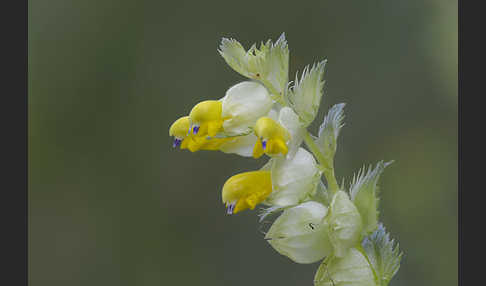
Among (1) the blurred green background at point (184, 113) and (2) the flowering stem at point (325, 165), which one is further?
(1) the blurred green background at point (184, 113)

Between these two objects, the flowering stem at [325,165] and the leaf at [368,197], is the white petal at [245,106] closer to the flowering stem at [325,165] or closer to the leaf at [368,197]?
the flowering stem at [325,165]

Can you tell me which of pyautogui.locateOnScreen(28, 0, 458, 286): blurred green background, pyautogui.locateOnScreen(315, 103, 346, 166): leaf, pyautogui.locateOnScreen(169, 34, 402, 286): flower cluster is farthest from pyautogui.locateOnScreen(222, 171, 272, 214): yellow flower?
pyautogui.locateOnScreen(28, 0, 458, 286): blurred green background

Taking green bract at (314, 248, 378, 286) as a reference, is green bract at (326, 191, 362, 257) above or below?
above

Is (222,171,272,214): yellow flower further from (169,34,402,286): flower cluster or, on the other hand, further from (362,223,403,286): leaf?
(362,223,403,286): leaf

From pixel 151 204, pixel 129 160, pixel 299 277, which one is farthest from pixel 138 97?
pixel 299 277

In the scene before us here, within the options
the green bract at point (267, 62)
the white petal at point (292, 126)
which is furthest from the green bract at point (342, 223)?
the green bract at point (267, 62)

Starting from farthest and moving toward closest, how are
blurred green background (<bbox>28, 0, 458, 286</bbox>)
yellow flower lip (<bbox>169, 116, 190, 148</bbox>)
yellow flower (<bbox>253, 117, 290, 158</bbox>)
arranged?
blurred green background (<bbox>28, 0, 458, 286</bbox>), yellow flower lip (<bbox>169, 116, 190, 148</bbox>), yellow flower (<bbox>253, 117, 290, 158</bbox>)

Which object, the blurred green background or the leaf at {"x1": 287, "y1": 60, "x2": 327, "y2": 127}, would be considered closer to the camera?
the leaf at {"x1": 287, "y1": 60, "x2": 327, "y2": 127}

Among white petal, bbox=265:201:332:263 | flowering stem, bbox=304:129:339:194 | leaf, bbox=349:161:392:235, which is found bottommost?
white petal, bbox=265:201:332:263
